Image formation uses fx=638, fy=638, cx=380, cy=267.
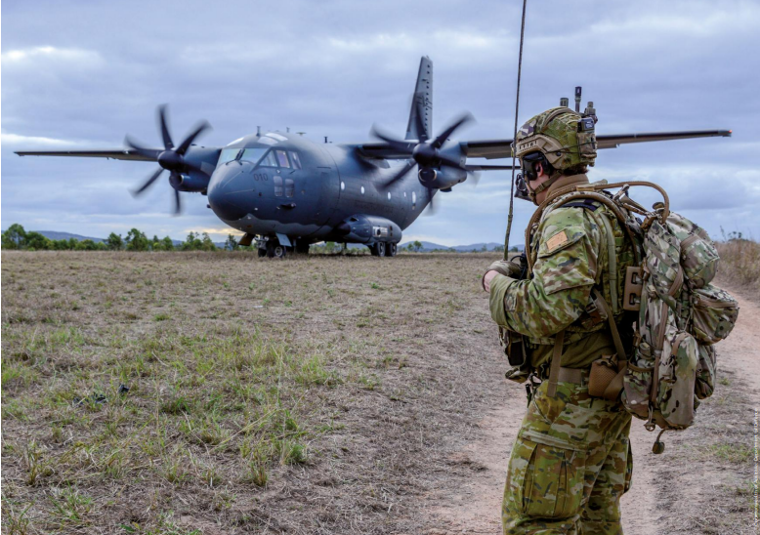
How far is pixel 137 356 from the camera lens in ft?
21.5

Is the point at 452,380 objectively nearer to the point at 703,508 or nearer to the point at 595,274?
the point at 703,508

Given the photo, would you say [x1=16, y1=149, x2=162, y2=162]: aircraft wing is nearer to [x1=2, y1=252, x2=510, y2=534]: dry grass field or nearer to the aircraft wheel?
the aircraft wheel

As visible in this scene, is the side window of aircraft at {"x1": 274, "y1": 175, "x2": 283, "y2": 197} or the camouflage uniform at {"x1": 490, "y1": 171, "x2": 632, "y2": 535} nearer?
the camouflage uniform at {"x1": 490, "y1": 171, "x2": 632, "y2": 535}

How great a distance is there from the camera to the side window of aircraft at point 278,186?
2095 cm

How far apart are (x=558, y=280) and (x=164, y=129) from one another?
25.4 meters

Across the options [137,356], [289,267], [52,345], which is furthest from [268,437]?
[289,267]

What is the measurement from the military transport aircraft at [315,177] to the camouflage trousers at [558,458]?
18.4 metres

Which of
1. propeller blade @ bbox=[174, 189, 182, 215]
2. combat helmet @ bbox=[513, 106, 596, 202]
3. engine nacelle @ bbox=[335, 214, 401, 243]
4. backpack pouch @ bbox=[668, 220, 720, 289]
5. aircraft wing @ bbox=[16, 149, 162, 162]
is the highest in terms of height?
aircraft wing @ bbox=[16, 149, 162, 162]

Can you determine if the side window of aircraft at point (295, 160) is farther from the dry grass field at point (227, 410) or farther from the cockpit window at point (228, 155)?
the dry grass field at point (227, 410)

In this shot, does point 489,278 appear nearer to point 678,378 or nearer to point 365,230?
point 678,378

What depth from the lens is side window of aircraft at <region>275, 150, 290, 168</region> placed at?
2116cm

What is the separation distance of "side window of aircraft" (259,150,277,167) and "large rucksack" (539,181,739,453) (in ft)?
61.7

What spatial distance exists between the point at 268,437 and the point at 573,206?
3026mm

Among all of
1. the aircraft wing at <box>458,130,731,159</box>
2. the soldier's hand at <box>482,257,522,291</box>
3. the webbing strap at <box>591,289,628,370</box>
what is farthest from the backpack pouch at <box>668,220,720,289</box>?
the aircraft wing at <box>458,130,731,159</box>
